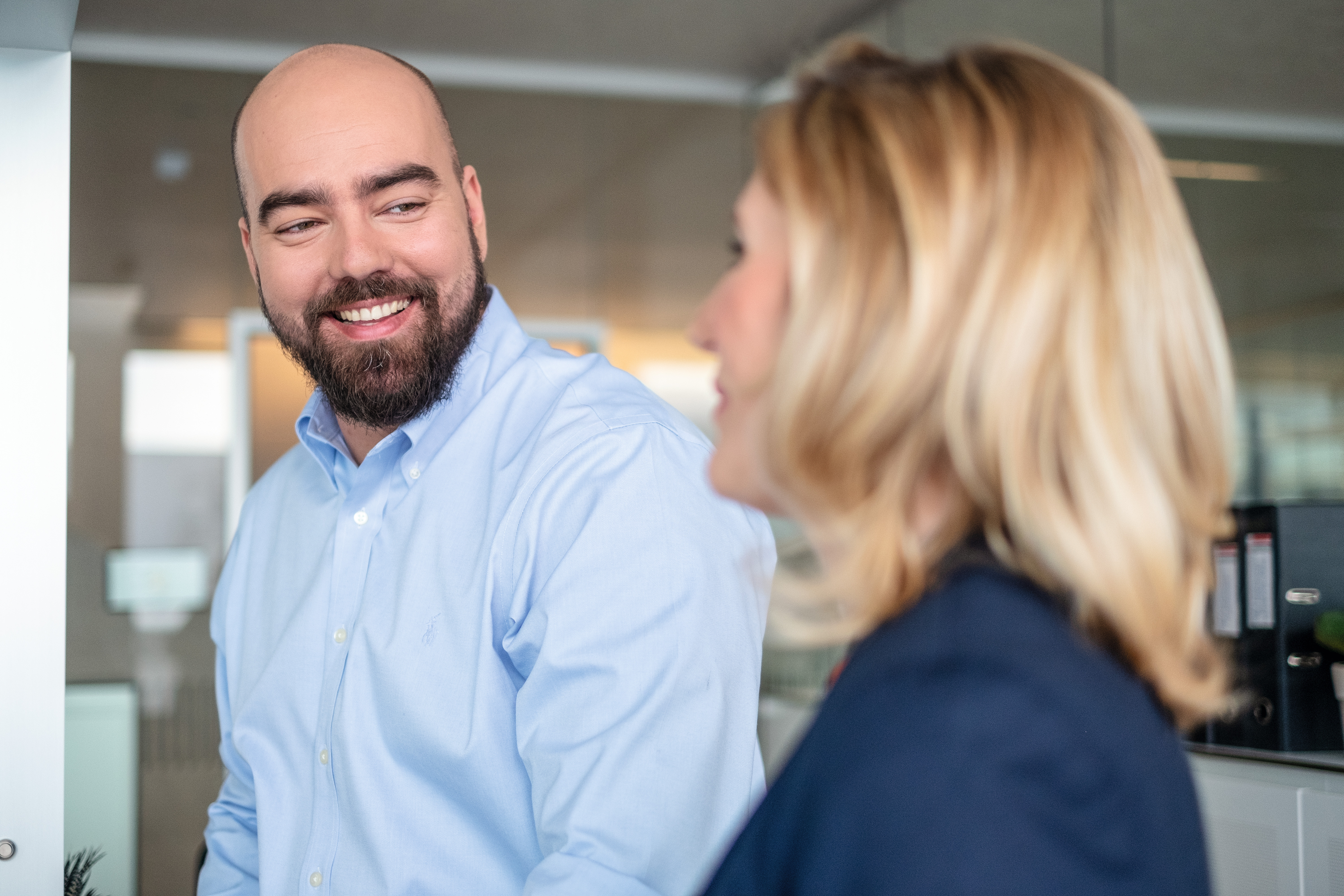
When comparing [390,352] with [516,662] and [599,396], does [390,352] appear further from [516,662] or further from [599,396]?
[516,662]

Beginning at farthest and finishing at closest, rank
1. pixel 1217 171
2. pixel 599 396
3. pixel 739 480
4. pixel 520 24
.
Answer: pixel 520 24 < pixel 1217 171 < pixel 599 396 < pixel 739 480

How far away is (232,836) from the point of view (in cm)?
162

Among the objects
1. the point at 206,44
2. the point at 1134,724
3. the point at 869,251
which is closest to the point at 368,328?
the point at 869,251

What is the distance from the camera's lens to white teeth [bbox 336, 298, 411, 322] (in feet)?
5.22

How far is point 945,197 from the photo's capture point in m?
0.61

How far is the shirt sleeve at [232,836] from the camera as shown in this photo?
160 centimetres

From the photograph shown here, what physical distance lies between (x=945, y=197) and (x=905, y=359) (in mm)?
86

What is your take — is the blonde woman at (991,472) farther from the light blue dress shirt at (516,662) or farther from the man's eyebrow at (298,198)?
the man's eyebrow at (298,198)

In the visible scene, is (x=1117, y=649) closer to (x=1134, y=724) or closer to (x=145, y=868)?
(x=1134, y=724)

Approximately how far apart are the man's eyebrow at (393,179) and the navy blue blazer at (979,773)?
115 cm

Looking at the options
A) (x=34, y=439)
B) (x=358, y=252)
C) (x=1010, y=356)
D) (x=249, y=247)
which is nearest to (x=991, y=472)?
(x=1010, y=356)

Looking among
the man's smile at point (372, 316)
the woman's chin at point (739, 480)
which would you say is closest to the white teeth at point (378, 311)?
the man's smile at point (372, 316)

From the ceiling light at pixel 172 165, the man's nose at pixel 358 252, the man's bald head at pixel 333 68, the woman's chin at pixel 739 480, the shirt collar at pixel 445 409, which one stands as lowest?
the woman's chin at pixel 739 480

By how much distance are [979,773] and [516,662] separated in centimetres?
81
